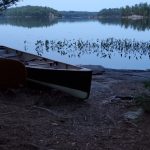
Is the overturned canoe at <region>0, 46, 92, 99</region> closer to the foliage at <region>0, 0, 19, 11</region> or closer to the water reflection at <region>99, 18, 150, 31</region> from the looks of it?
the foliage at <region>0, 0, 19, 11</region>

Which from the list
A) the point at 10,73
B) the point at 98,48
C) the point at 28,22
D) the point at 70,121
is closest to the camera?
the point at 70,121

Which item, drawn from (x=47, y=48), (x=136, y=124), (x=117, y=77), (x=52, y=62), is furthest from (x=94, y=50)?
(x=136, y=124)

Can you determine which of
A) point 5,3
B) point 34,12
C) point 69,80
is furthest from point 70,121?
point 34,12

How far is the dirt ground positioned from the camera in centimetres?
546

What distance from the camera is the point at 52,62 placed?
10.2 metres

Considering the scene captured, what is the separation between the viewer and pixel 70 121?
672cm

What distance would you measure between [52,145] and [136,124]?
5.65 ft

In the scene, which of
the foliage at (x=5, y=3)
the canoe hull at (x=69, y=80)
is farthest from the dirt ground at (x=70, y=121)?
the foliage at (x=5, y=3)

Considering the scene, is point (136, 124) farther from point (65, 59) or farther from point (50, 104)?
point (65, 59)

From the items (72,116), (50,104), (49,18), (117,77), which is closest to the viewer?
(72,116)

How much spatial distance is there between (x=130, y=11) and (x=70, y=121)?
250ft

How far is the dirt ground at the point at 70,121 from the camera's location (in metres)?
5.46

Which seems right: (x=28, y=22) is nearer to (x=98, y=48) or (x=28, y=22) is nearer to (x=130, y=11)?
(x=130, y=11)

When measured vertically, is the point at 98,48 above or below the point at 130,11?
above
